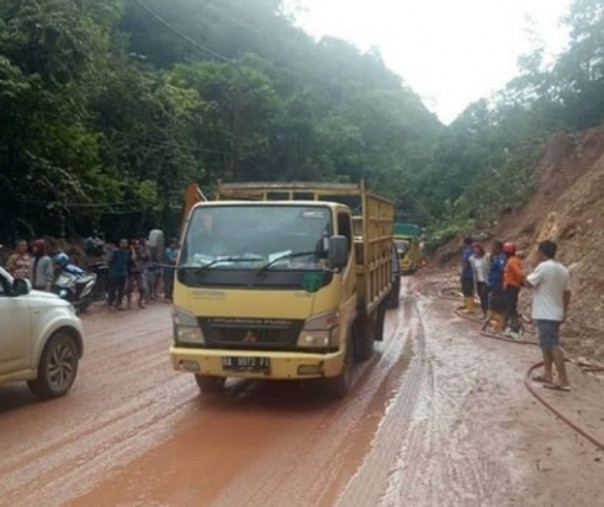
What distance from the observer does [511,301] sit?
13297 millimetres

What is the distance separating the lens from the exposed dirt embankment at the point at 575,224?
13.9 meters

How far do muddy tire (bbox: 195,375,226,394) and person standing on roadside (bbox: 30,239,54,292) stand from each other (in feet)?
20.9

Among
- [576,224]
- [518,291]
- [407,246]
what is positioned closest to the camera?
[518,291]

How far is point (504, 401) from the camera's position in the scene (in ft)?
27.7

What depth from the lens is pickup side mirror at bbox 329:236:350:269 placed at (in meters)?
7.75

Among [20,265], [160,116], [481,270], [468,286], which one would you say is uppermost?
[160,116]

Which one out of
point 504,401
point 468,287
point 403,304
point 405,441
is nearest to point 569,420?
point 504,401

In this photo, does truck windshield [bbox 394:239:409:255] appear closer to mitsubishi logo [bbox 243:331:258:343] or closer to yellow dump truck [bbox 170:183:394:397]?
yellow dump truck [bbox 170:183:394:397]

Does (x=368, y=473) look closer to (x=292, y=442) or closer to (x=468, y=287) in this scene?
(x=292, y=442)

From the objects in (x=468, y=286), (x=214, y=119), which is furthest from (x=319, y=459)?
(x=214, y=119)

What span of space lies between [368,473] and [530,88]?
3383 cm

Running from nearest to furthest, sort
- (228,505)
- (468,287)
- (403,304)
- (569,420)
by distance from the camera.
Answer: (228,505) → (569,420) → (468,287) → (403,304)

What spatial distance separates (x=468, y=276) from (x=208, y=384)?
9.49m

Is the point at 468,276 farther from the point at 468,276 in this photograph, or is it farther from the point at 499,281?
the point at 499,281
